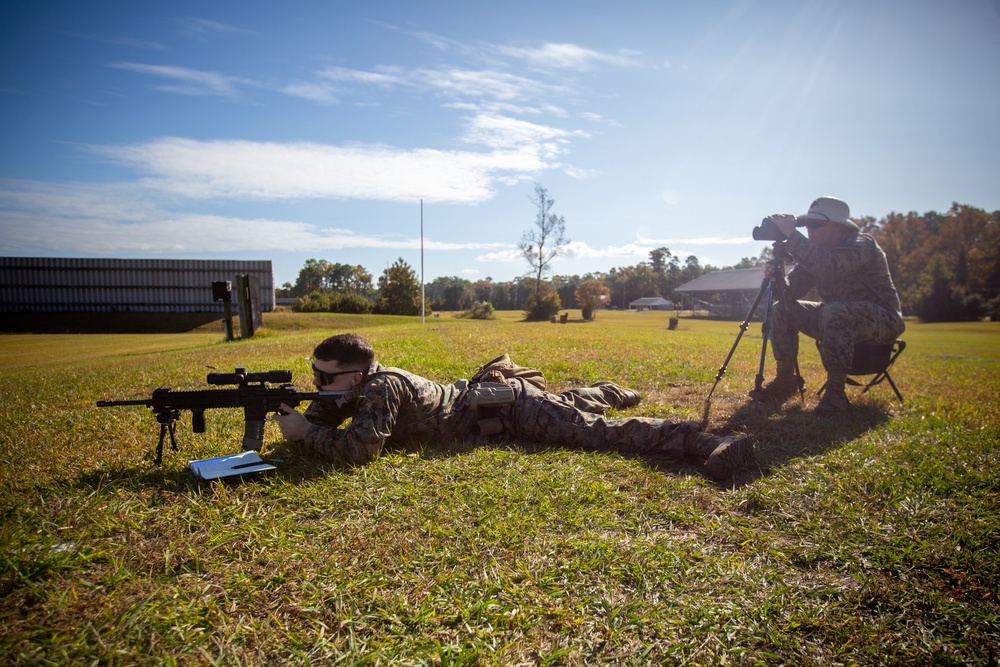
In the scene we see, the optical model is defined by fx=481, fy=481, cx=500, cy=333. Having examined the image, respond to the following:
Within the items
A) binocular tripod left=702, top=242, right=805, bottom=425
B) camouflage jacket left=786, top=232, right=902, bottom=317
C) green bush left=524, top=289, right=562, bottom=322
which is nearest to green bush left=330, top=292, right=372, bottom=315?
green bush left=524, top=289, right=562, bottom=322

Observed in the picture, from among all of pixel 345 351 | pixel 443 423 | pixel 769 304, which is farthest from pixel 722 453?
pixel 769 304

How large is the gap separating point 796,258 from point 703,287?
217ft

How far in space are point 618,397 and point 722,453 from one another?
2283mm

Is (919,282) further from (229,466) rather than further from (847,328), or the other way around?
(229,466)

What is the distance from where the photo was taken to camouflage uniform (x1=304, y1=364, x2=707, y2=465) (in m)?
4.02

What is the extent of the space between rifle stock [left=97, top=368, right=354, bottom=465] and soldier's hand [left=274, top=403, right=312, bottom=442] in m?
0.07

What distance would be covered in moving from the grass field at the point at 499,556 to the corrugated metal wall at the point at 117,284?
2291 centimetres

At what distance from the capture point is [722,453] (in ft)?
13.0

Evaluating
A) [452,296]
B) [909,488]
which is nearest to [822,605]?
[909,488]

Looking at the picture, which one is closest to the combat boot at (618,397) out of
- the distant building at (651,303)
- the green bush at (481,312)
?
the green bush at (481,312)

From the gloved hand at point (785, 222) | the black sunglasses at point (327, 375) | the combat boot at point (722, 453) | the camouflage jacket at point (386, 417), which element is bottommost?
the combat boot at point (722, 453)

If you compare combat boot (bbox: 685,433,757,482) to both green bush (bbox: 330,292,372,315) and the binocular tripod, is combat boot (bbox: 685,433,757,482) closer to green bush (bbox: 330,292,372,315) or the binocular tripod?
the binocular tripod

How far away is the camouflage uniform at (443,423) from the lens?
4.02m

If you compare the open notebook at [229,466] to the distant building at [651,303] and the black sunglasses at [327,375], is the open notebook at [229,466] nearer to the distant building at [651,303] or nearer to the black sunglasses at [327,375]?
the black sunglasses at [327,375]
